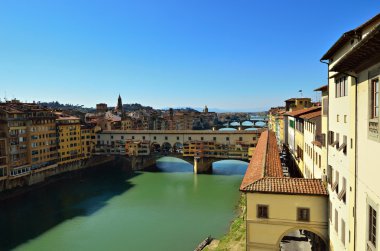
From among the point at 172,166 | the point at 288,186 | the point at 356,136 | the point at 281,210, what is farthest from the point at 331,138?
the point at 172,166

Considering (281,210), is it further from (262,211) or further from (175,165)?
(175,165)

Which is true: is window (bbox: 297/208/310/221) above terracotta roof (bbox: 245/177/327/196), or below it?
below

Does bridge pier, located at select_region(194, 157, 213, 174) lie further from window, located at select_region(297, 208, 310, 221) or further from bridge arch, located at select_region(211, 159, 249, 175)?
window, located at select_region(297, 208, 310, 221)

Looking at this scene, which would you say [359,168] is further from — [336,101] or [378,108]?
[336,101]

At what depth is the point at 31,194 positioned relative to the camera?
34844mm

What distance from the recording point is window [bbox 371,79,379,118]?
19.0ft

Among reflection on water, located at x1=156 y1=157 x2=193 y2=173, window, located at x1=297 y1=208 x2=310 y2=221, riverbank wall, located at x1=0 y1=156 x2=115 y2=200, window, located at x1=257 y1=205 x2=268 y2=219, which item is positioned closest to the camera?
window, located at x1=297 y1=208 x2=310 y2=221

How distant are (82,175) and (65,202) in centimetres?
1389

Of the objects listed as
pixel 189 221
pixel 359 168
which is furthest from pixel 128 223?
pixel 359 168

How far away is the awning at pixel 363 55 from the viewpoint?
4745 millimetres

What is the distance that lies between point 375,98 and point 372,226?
8.27 ft

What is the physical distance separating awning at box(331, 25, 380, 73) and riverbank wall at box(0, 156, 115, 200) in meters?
35.5

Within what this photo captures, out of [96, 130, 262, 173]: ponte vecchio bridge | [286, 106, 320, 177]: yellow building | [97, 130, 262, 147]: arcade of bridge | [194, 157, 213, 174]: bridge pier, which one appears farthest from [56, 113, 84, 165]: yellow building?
[286, 106, 320, 177]: yellow building

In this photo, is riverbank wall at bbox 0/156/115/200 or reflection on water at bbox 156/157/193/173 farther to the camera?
reflection on water at bbox 156/157/193/173
